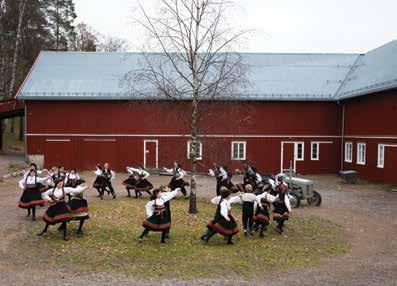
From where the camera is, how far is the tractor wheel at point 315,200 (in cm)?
1747

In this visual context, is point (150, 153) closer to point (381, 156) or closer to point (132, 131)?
point (132, 131)

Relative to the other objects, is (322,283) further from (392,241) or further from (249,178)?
(249,178)

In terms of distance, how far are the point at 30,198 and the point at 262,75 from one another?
21.6 metres

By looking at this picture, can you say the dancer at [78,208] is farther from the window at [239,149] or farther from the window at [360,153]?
the window at [360,153]

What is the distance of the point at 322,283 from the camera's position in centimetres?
834

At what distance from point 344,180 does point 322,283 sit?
60.9 feet

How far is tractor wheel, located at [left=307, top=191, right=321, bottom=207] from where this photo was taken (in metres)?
17.5

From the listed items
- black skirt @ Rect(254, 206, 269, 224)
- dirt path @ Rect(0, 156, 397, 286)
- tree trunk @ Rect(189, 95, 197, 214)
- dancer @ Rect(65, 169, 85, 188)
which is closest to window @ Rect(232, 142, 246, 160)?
dirt path @ Rect(0, 156, 397, 286)

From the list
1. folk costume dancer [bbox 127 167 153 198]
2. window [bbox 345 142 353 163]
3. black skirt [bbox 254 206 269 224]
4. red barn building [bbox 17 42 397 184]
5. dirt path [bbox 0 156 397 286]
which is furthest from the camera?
red barn building [bbox 17 42 397 184]

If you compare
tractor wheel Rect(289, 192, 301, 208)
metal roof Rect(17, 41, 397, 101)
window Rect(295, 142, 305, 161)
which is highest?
metal roof Rect(17, 41, 397, 101)

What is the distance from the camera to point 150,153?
30.1 metres

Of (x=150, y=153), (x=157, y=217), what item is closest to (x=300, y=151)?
(x=150, y=153)

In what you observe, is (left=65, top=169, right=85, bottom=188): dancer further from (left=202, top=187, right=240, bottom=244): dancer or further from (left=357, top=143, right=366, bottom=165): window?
(left=357, top=143, right=366, bottom=165): window

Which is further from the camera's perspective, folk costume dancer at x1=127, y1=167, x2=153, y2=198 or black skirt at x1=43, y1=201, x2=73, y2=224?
folk costume dancer at x1=127, y1=167, x2=153, y2=198
